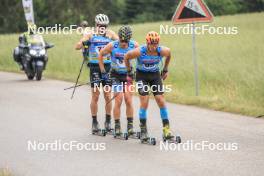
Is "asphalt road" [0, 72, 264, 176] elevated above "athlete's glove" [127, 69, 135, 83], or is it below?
below

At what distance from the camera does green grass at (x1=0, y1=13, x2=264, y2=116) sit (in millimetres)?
16703

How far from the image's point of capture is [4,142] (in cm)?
1216

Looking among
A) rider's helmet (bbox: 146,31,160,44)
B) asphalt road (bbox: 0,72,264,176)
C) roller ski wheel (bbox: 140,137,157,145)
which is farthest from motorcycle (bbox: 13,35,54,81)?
rider's helmet (bbox: 146,31,160,44)

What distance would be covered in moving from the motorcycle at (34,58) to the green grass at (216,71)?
2.88 feet

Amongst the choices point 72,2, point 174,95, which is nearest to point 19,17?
point 72,2

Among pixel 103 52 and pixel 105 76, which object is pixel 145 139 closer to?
pixel 105 76

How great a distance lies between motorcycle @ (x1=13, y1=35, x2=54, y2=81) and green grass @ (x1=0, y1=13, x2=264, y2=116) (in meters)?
0.88

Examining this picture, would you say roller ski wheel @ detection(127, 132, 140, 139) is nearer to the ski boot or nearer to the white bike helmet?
the ski boot

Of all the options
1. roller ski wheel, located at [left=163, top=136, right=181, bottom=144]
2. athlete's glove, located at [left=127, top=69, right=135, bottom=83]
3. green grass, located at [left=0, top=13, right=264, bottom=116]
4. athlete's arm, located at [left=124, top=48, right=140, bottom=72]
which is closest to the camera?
roller ski wheel, located at [left=163, top=136, right=181, bottom=144]

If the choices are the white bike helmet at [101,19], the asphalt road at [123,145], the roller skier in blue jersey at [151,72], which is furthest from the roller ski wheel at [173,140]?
the white bike helmet at [101,19]

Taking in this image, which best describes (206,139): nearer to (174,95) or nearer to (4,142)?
(4,142)

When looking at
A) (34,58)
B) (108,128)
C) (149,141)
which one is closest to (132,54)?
(149,141)

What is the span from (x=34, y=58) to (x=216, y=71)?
20.0 ft

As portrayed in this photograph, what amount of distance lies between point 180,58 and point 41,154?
1990 centimetres
